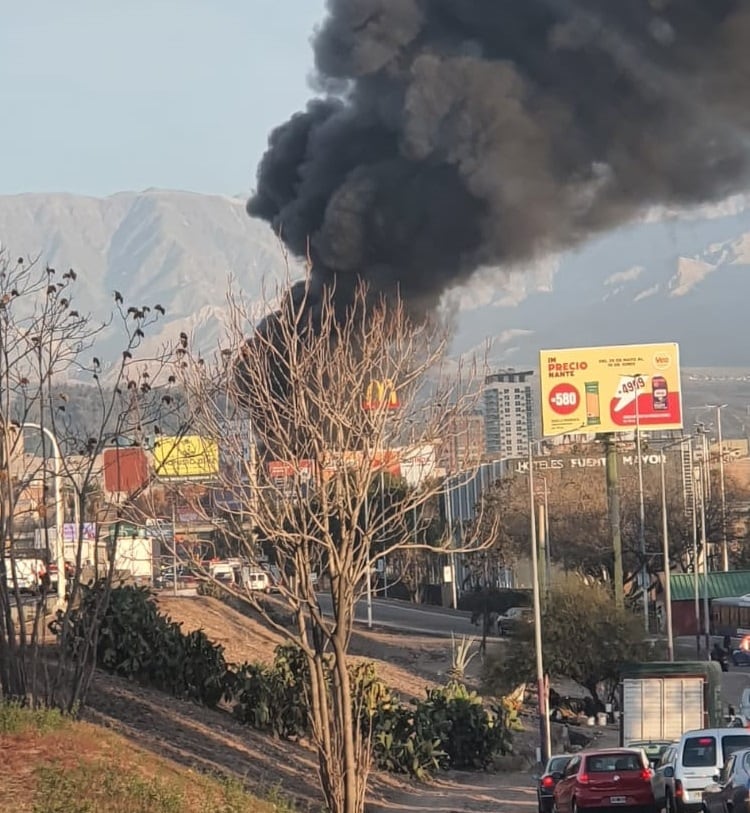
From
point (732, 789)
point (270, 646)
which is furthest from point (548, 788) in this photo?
point (270, 646)

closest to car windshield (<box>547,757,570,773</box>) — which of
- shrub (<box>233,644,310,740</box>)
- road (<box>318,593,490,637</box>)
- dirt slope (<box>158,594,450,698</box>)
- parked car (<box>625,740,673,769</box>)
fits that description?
parked car (<box>625,740,673,769</box>)

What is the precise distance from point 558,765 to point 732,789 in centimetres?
932

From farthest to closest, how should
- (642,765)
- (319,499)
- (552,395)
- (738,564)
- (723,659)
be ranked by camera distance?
(738,564) < (552,395) < (723,659) < (642,765) < (319,499)

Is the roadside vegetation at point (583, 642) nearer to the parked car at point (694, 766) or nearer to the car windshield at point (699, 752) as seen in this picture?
the parked car at point (694, 766)

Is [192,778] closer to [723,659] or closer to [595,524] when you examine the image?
[723,659]

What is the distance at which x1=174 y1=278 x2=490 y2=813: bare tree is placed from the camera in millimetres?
18531

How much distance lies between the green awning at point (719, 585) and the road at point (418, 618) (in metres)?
9.96

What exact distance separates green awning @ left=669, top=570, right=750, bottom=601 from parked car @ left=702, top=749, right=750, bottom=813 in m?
57.3

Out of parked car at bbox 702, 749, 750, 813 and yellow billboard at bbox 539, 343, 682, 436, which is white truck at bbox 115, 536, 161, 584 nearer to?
parked car at bbox 702, 749, 750, 813

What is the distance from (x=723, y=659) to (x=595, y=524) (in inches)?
875

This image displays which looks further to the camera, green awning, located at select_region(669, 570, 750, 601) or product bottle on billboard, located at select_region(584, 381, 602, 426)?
green awning, located at select_region(669, 570, 750, 601)

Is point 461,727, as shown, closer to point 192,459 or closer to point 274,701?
point 274,701

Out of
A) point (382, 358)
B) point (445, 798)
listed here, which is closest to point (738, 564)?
point (445, 798)

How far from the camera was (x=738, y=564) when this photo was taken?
104 metres
